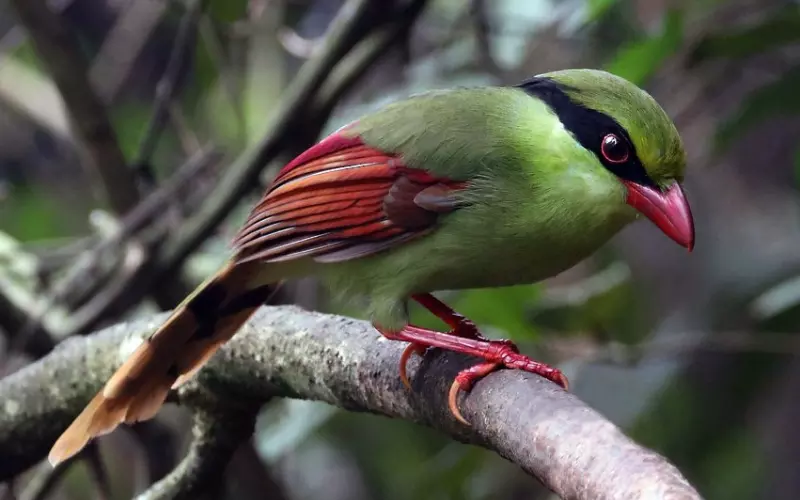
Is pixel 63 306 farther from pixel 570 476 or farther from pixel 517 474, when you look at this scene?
pixel 570 476

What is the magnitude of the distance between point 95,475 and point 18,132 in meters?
3.21

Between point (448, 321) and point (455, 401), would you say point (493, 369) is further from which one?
point (448, 321)

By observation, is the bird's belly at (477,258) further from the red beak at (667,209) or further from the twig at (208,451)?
the twig at (208,451)

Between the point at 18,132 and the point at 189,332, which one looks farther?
the point at 18,132

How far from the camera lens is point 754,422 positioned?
9.67 feet

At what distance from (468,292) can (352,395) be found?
3.60 ft

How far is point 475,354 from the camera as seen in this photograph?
4.67 ft

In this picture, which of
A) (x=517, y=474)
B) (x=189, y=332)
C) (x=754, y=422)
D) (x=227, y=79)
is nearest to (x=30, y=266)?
(x=227, y=79)

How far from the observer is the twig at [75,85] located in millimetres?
2314

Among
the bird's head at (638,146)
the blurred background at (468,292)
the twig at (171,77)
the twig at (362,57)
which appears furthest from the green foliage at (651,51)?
the twig at (171,77)

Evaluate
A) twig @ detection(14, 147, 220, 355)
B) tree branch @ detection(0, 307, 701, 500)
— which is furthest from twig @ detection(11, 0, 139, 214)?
tree branch @ detection(0, 307, 701, 500)

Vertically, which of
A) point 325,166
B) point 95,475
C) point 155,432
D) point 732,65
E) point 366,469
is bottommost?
point 366,469

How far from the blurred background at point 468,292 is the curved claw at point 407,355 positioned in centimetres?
74

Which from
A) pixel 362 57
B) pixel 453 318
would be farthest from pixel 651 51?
pixel 453 318
